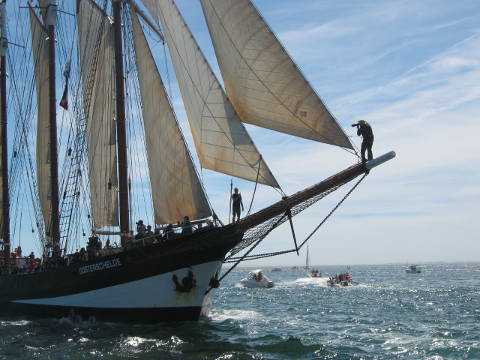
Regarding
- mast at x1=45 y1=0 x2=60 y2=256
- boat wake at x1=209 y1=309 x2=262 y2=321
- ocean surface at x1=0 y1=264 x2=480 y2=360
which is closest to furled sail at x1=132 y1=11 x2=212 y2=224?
ocean surface at x1=0 y1=264 x2=480 y2=360

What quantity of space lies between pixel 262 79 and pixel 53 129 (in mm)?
17128

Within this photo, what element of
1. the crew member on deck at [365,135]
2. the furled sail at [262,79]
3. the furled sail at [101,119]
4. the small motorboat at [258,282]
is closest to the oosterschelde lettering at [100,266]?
the furled sail at [101,119]

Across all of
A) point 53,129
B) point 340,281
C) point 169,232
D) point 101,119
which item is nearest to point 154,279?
point 169,232

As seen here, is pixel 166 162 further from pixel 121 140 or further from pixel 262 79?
pixel 262 79

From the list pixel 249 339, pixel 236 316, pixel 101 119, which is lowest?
pixel 249 339

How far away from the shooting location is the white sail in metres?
35.2

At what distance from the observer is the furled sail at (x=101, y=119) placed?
98.2 ft

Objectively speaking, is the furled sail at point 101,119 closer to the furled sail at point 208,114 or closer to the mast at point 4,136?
the furled sail at point 208,114

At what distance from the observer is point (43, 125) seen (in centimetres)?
3550

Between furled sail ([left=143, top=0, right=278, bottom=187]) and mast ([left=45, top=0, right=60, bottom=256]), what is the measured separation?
38.1 ft

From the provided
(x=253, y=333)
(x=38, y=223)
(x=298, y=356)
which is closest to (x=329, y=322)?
(x=253, y=333)

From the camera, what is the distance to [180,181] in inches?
947

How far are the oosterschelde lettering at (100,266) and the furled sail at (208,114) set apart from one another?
17.9 ft

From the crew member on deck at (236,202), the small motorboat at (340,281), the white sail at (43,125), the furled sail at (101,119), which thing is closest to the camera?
the crew member on deck at (236,202)
